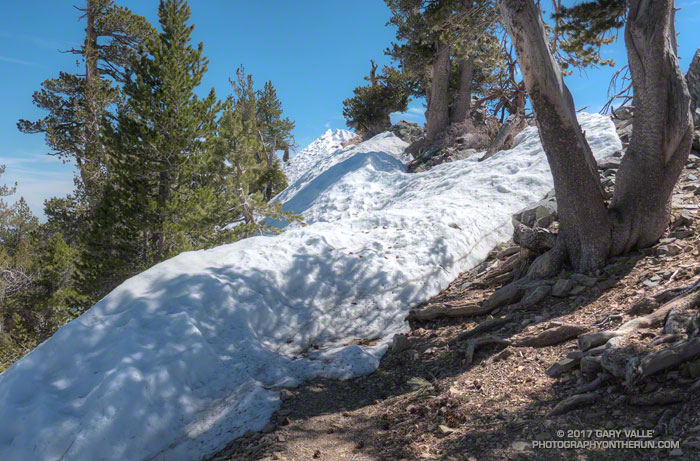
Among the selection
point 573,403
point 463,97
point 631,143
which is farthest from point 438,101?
point 573,403

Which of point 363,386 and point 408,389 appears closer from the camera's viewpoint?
point 408,389

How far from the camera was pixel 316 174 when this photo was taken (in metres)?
21.7

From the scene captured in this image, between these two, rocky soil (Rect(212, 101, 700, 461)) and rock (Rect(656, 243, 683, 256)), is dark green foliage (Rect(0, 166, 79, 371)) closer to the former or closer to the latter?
rocky soil (Rect(212, 101, 700, 461))

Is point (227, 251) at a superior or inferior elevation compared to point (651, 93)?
inferior

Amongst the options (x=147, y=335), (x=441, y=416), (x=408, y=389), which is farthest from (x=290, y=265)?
(x=441, y=416)

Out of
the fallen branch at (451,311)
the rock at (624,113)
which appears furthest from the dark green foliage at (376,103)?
the fallen branch at (451,311)

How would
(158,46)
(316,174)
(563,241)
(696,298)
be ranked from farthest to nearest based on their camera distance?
(316,174) → (158,46) → (563,241) → (696,298)

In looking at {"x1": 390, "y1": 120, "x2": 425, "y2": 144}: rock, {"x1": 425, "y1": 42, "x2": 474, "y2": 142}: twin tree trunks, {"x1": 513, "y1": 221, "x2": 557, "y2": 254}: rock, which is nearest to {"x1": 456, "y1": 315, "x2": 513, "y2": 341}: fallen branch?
{"x1": 513, "y1": 221, "x2": 557, "y2": 254}: rock

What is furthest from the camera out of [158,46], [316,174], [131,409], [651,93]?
[316,174]

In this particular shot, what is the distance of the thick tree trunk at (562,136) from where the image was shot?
5.62m

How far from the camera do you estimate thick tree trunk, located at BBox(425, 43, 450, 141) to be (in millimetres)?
19000

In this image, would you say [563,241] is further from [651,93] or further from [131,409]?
[131,409]

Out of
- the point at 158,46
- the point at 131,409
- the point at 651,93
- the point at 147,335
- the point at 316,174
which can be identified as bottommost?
the point at 131,409

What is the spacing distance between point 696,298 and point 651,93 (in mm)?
3102
